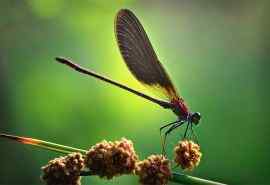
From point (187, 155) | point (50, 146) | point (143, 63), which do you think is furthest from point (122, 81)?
point (50, 146)

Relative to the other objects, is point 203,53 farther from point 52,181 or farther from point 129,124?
point 52,181

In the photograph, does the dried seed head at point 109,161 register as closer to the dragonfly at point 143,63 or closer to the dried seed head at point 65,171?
the dried seed head at point 65,171

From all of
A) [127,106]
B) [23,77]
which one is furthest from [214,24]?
[23,77]

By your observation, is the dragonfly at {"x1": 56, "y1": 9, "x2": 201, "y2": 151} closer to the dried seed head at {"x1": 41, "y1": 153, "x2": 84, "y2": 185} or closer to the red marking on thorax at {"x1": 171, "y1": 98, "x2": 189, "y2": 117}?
the red marking on thorax at {"x1": 171, "y1": 98, "x2": 189, "y2": 117}

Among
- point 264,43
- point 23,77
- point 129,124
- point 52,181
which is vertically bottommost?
point 52,181

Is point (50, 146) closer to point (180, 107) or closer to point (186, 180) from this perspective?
point (186, 180)

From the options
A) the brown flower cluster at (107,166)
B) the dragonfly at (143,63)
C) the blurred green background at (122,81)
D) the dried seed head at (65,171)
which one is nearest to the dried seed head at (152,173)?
the brown flower cluster at (107,166)
